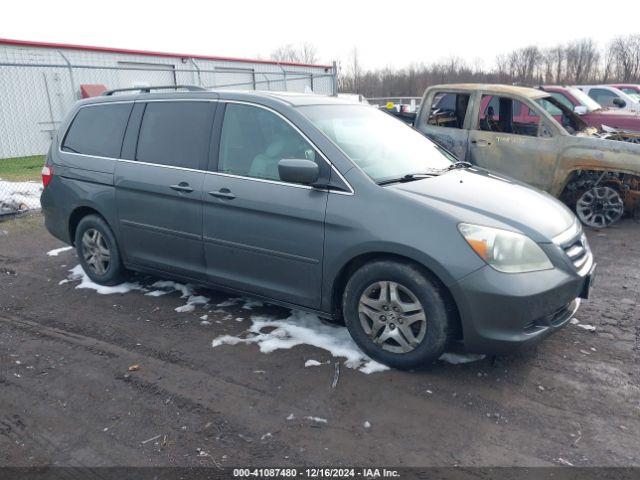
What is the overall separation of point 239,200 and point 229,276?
63 cm

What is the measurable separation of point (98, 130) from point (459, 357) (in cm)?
385

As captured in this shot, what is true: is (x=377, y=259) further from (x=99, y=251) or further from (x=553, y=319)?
(x=99, y=251)

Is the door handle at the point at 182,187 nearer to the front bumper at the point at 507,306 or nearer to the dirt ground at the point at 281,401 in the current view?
the dirt ground at the point at 281,401

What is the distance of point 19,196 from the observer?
356 inches

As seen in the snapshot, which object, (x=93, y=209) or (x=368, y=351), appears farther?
(x=93, y=209)

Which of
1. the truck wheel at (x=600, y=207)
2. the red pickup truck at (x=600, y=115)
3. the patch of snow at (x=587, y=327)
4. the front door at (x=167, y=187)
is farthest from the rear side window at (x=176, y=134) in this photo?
the red pickup truck at (x=600, y=115)

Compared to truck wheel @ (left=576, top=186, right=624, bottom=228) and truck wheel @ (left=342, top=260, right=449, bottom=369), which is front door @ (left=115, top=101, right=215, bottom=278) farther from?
truck wheel @ (left=576, top=186, right=624, bottom=228)

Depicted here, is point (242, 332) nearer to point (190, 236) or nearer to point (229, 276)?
point (229, 276)

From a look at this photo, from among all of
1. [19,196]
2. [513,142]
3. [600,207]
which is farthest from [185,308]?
[19,196]

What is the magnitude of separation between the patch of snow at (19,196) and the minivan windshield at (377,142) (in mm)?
6436

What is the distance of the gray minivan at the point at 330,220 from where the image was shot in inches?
127

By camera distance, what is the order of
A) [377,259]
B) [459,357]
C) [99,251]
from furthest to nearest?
[99,251]
[459,357]
[377,259]

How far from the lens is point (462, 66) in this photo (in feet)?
149

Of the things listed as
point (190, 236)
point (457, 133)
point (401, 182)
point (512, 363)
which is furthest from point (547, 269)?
point (457, 133)
